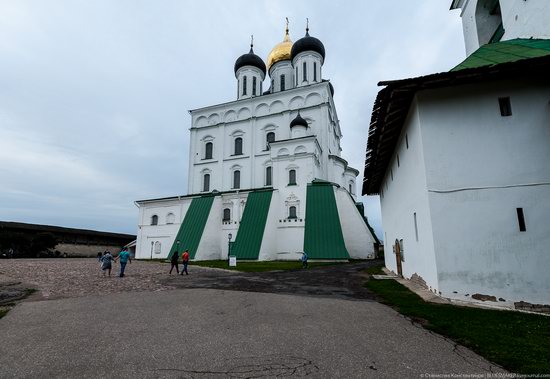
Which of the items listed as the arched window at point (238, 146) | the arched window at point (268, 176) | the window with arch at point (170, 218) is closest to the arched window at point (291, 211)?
the arched window at point (268, 176)

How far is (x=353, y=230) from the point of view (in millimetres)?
29938

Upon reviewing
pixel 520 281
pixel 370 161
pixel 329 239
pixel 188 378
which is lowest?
pixel 188 378

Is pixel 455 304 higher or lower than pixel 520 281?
lower

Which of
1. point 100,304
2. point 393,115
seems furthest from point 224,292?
point 393,115

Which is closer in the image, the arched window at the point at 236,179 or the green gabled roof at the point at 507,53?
the green gabled roof at the point at 507,53

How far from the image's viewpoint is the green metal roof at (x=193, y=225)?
1128 inches

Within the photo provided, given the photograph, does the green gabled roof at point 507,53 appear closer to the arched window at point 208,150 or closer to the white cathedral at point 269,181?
the white cathedral at point 269,181

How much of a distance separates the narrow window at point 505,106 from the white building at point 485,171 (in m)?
0.02

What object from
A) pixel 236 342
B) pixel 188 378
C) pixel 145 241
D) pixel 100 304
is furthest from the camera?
pixel 145 241

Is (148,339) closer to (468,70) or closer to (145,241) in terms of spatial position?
(468,70)

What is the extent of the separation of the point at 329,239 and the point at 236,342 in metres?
21.3

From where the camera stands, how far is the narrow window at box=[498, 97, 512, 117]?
7.77 m

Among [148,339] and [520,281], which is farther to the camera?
[520,281]

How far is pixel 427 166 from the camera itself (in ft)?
26.2
